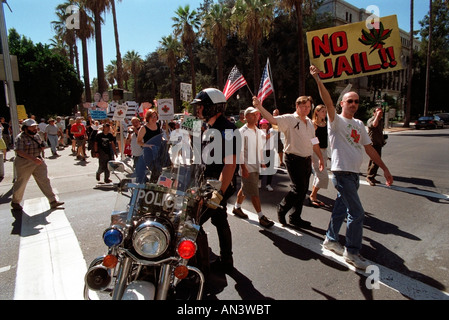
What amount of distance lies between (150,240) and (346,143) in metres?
2.51

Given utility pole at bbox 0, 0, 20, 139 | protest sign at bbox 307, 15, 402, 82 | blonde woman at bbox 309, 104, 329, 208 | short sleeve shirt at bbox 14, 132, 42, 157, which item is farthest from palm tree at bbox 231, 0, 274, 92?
short sleeve shirt at bbox 14, 132, 42, 157

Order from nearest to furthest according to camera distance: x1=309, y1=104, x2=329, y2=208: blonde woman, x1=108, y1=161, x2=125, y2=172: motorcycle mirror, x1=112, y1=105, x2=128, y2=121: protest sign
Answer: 1. x1=108, y1=161, x2=125, y2=172: motorcycle mirror
2. x1=309, y1=104, x2=329, y2=208: blonde woman
3. x1=112, y1=105, x2=128, y2=121: protest sign

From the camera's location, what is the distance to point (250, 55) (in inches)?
1215

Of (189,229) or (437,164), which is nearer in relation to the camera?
(189,229)

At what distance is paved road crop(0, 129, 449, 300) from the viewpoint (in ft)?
9.73

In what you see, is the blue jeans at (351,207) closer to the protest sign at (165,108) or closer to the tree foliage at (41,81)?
the protest sign at (165,108)

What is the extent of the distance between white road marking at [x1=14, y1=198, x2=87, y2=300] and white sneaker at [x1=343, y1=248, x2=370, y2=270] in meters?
2.85

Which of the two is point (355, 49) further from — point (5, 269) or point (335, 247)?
point (5, 269)

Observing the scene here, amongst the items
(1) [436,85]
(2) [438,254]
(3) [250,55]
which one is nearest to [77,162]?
(2) [438,254]

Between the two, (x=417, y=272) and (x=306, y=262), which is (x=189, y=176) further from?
(x=417, y=272)

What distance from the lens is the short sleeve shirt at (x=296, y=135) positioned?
Result: 4.32 m

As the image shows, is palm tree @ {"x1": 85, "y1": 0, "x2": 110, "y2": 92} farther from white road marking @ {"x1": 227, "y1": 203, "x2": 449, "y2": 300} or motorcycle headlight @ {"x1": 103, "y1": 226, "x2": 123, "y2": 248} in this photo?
motorcycle headlight @ {"x1": 103, "y1": 226, "x2": 123, "y2": 248}

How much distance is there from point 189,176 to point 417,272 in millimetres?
2756

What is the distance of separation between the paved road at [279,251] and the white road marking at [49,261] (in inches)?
0.5
